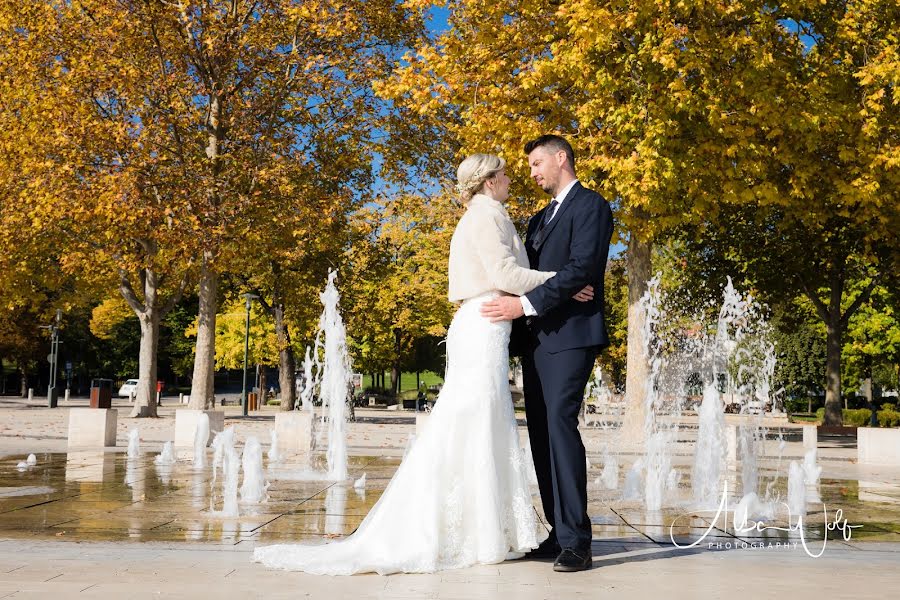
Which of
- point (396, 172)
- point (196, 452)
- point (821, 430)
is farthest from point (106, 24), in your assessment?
point (821, 430)

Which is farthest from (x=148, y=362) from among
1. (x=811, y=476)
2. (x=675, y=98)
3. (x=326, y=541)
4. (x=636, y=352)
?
(x=326, y=541)

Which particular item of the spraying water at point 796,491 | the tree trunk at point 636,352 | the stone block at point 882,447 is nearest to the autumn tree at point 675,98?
the tree trunk at point 636,352

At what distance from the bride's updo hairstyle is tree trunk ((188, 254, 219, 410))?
20.6 metres

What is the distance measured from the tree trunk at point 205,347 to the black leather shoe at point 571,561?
69.4 feet

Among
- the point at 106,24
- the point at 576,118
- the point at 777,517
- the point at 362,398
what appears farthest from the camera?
the point at 362,398

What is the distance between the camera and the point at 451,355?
6.06 m

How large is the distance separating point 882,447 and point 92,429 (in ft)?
44.9

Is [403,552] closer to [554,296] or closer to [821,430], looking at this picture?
[554,296]

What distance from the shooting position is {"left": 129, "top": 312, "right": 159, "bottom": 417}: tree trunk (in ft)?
104

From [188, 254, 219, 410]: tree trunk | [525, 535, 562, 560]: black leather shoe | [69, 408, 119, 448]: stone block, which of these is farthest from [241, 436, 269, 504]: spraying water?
[188, 254, 219, 410]: tree trunk

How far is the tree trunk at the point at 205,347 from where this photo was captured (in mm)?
26062

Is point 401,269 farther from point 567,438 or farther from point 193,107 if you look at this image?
point 567,438

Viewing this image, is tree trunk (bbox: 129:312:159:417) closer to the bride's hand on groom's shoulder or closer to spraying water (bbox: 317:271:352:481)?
spraying water (bbox: 317:271:352:481)

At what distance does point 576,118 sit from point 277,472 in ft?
35.9
